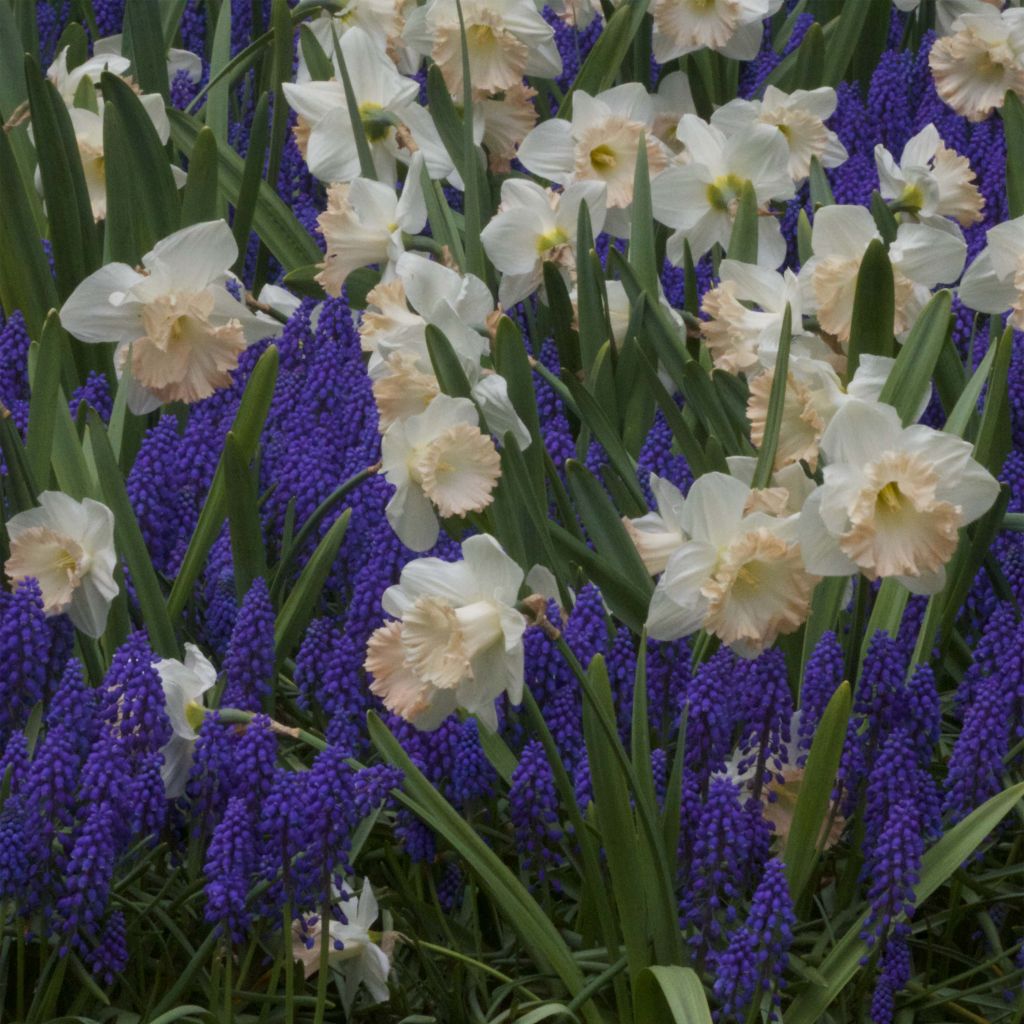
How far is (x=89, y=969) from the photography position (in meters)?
1.80

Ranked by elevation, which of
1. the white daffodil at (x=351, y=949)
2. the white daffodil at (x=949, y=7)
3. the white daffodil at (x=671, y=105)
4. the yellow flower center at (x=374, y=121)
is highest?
the yellow flower center at (x=374, y=121)

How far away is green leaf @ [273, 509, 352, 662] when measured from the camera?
1.96m

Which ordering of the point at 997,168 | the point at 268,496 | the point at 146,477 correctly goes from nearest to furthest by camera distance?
the point at 146,477 → the point at 268,496 → the point at 997,168

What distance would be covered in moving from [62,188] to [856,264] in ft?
3.92

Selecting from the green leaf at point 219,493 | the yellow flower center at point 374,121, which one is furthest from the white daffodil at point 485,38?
the green leaf at point 219,493

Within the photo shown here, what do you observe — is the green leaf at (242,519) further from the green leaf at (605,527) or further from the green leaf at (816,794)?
the green leaf at (816,794)

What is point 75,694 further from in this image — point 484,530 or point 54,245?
point 54,245

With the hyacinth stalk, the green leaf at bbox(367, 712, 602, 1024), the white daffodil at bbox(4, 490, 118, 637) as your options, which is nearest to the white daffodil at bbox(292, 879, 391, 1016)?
the hyacinth stalk

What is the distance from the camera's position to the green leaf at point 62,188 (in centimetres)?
256

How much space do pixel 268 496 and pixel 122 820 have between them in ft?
2.21

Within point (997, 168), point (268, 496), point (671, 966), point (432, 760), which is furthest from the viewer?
point (997, 168)

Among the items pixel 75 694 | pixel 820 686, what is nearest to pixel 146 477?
pixel 75 694

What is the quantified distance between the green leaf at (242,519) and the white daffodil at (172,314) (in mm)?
205

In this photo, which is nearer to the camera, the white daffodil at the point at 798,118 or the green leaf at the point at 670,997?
the green leaf at the point at 670,997
